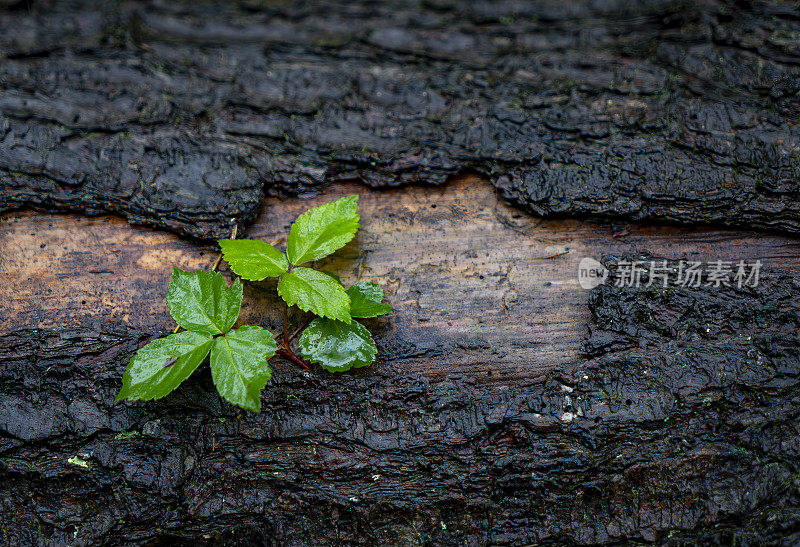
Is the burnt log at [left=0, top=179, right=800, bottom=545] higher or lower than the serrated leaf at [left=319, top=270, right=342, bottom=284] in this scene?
lower

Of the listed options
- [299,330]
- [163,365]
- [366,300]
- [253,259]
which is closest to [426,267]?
[366,300]

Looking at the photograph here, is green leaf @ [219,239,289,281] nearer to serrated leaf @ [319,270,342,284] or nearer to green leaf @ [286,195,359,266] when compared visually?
green leaf @ [286,195,359,266]

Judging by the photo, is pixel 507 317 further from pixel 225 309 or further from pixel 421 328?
pixel 225 309

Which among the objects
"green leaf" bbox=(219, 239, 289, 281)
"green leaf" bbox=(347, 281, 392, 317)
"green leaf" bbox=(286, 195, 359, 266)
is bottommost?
"green leaf" bbox=(347, 281, 392, 317)

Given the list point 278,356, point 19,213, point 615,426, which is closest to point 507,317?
point 615,426

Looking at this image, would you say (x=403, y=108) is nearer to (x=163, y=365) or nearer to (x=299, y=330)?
(x=299, y=330)

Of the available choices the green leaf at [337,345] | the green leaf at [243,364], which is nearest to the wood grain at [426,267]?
the green leaf at [337,345]

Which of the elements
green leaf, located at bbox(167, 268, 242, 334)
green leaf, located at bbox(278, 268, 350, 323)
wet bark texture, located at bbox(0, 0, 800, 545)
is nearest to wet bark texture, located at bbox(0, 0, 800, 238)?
wet bark texture, located at bbox(0, 0, 800, 545)
